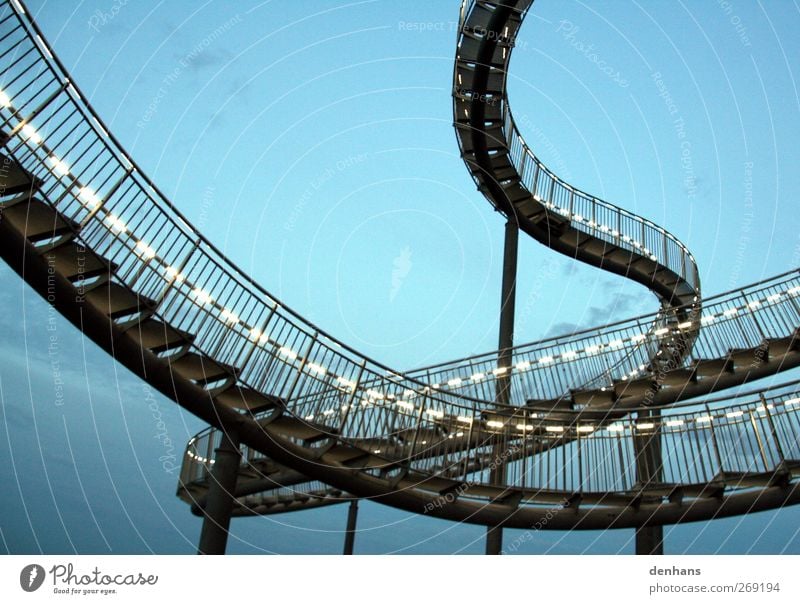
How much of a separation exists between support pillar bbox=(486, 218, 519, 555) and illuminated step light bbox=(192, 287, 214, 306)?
16.7ft

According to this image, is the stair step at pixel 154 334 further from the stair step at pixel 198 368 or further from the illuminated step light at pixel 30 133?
the illuminated step light at pixel 30 133

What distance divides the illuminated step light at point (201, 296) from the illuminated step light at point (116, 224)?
1101 mm

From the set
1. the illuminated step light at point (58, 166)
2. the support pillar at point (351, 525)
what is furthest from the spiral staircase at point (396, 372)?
the support pillar at point (351, 525)

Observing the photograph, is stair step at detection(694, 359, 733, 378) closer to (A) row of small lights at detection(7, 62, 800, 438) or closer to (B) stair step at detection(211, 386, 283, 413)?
(A) row of small lights at detection(7, 62, 800, 438)

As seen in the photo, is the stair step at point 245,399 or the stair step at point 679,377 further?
the stair step at point 679,377

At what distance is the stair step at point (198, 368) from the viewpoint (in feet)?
26.0

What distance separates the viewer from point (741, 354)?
11383mm

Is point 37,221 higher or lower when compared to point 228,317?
lower

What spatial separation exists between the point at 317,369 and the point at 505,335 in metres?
6.53

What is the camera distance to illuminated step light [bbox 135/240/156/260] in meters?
7.44

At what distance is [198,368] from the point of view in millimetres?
8023

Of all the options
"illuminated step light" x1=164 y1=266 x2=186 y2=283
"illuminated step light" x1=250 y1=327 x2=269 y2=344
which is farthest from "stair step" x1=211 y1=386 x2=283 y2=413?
"illuminated step light" x1=164 y1=266 x2=186 y2=283

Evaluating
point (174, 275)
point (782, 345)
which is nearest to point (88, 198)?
point (174, 275)

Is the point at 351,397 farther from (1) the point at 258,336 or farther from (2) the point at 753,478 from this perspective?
(2) the point at 753,478
